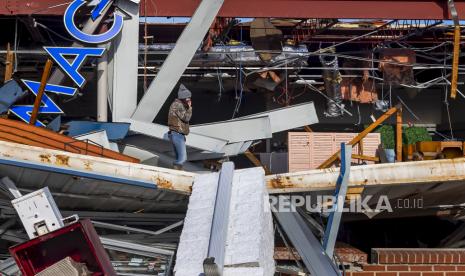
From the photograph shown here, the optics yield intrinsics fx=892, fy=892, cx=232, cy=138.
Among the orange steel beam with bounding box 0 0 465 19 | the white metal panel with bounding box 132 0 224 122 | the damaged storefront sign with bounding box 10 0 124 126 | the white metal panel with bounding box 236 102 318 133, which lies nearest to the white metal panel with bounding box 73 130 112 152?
the damaged storefront sign with bounding box 10 0 124 126

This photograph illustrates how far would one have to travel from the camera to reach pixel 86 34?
1188 cm

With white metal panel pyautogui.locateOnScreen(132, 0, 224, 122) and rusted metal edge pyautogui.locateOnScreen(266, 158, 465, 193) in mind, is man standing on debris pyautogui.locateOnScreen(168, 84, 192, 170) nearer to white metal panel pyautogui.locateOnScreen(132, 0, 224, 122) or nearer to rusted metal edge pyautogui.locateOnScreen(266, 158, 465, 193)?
white metal panel pyautogui.locateOnScreen(132, 0, 224, 122)

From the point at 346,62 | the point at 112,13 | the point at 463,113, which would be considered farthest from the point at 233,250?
the point at 463,113

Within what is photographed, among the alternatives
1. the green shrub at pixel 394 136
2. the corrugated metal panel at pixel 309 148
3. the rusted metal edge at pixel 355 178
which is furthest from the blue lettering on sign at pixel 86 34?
the green shrub at pixel 394 136

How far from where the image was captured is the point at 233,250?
7.92m

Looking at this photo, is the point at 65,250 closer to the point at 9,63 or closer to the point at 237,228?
the point at 237,228

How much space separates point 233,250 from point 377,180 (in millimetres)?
2800

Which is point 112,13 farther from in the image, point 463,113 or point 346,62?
point 463,113

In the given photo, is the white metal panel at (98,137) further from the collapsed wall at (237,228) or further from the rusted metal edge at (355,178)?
the rusted metal edge at (355,178)

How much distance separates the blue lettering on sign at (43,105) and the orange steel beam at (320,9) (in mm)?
1912

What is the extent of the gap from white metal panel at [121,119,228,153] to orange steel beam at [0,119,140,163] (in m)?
1.26

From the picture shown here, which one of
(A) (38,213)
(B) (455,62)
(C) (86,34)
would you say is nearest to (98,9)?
(C) (86,34)

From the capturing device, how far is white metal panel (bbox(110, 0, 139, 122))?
40.5 feet

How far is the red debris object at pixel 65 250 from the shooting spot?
866cm
